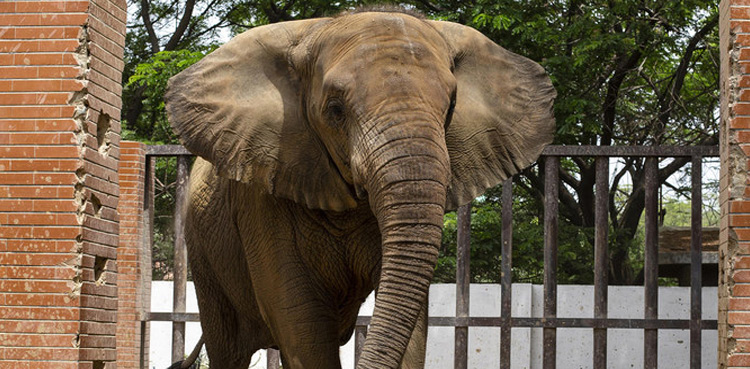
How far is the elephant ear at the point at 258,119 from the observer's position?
191 inches

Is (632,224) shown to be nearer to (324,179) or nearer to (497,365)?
(497,365)

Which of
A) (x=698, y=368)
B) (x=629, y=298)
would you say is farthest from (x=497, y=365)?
(x=698, y=368)

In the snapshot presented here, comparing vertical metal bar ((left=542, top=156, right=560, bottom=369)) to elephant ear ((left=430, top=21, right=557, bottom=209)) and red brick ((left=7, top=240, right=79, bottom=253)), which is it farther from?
red brick ((left=7, top=240, right=79, bottom=253))

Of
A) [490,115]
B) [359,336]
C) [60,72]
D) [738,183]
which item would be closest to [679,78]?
[359,336]

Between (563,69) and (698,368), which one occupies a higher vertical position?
(563,69)

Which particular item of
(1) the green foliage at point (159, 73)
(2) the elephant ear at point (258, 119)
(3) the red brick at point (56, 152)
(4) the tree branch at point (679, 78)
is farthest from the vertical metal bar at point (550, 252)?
(1) the green foliage at point (159, 73)

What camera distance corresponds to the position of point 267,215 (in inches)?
207

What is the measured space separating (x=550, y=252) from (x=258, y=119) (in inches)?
181

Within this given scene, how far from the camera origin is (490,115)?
505 centimetres

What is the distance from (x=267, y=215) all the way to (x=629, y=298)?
8.95 meters

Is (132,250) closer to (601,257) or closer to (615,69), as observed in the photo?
(601,257)

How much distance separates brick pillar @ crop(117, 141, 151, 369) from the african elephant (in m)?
4.45

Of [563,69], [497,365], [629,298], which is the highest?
[563,69]

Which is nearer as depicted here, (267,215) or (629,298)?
(267,215)
